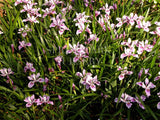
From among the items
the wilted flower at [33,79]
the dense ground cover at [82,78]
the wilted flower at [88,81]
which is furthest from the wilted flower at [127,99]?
the wilted flower at [33,79]

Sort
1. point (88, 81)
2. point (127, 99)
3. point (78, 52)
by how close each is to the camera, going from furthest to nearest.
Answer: point (78, 52)
point (88, 81)
point (127, 99)

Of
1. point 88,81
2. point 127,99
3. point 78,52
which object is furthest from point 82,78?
point 127,99

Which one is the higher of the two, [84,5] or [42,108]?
[84,5]

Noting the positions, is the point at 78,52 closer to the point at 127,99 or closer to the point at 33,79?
the point at 33,79

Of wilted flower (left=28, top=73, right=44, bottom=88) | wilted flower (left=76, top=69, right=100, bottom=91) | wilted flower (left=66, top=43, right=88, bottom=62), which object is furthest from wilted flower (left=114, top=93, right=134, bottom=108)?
wilted flower (left=28, top=73, right=44, bottom=88)

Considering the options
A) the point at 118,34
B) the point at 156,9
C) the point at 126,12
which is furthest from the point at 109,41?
the point at 156,9

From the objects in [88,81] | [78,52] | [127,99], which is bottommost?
[127,99]

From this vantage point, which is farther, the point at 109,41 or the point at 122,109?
the point at 109,41

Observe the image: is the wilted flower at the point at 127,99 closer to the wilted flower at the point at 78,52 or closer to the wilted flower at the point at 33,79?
the wilted flower at the point at 78,52

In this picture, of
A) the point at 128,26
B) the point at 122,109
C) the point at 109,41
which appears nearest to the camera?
the point at 122,109

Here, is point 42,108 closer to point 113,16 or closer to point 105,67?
point 105,67

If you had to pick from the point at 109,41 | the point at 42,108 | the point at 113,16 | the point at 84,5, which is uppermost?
the point at 84,5
